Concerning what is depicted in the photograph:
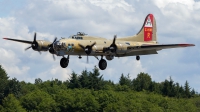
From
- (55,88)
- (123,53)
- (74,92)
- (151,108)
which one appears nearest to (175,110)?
(151,108)

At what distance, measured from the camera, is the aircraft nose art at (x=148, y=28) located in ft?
261

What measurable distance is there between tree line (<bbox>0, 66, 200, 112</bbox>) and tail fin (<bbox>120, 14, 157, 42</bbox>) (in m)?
85.2

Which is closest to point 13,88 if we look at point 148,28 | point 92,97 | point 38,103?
point 38,103

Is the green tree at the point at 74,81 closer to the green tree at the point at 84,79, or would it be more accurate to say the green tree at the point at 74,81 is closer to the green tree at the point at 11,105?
the green tree at the point at 84,79

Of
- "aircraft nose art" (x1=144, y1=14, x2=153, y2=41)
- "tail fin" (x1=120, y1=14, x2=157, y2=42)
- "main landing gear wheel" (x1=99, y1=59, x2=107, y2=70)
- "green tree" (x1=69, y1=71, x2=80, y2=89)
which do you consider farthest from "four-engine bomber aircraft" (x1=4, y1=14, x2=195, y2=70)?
"green tree" (x1=69, y1=71, x2=80, y2=89)

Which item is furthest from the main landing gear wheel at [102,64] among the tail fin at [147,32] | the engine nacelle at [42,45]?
the tail fin at [147,32]

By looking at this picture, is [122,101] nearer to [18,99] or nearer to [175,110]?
[175,110]

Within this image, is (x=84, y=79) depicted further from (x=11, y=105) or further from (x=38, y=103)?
(x=11, y=105)

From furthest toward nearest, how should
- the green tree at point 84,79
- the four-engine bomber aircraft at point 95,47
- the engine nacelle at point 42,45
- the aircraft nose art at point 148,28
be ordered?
the green tree at point 84,79
the aircraft nose art at point 148,28
the engine nacelle at point 42,45
the four-engine bomber aircraft at point 95,47

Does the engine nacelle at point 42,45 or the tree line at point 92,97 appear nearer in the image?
the engine nacelle at point 42,45

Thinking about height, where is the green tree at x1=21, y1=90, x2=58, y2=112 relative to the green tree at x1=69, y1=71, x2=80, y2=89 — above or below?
below

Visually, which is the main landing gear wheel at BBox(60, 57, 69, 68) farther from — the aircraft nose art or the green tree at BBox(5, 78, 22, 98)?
the green tree at BBox(5, 78, 22, 98)

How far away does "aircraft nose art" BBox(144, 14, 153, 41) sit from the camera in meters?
79.7

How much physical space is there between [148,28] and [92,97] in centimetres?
8933
